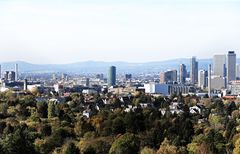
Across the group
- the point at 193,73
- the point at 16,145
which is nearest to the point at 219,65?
the point at 193,73

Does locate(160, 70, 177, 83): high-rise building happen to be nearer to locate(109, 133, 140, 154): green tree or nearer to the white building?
the white building

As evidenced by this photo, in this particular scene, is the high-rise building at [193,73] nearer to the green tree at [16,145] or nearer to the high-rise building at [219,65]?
the high-rise building at [219,65]

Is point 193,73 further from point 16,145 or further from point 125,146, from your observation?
point 16,145

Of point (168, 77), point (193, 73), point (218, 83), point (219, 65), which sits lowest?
point (218, 83)

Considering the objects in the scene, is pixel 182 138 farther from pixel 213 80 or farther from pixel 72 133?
pixel 213 80

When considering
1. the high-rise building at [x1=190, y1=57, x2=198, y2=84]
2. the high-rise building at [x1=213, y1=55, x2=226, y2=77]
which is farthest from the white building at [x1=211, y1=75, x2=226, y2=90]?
the high-rise building at [x1=213, y1=55, x2=226, y2=77]

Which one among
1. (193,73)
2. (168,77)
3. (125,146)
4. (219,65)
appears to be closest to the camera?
(125,146)

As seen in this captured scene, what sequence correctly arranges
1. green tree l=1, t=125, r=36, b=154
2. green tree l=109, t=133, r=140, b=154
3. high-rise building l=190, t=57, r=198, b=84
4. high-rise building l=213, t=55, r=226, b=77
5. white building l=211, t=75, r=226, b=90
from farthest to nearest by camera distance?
high-rise building l=213, t=55, r=226, b=77, high-rise building l=190, t=57, r=198, b=84, white building l=211, t=75, r=226, b=90, green tree l=109, t=133, r=140, b=154, green tree l=1, t=125, r=36, b=154

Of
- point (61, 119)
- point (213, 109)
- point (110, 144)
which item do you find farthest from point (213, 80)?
point (110, 144)

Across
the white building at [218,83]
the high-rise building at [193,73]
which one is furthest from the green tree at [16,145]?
the high-rise building at [193,73]
